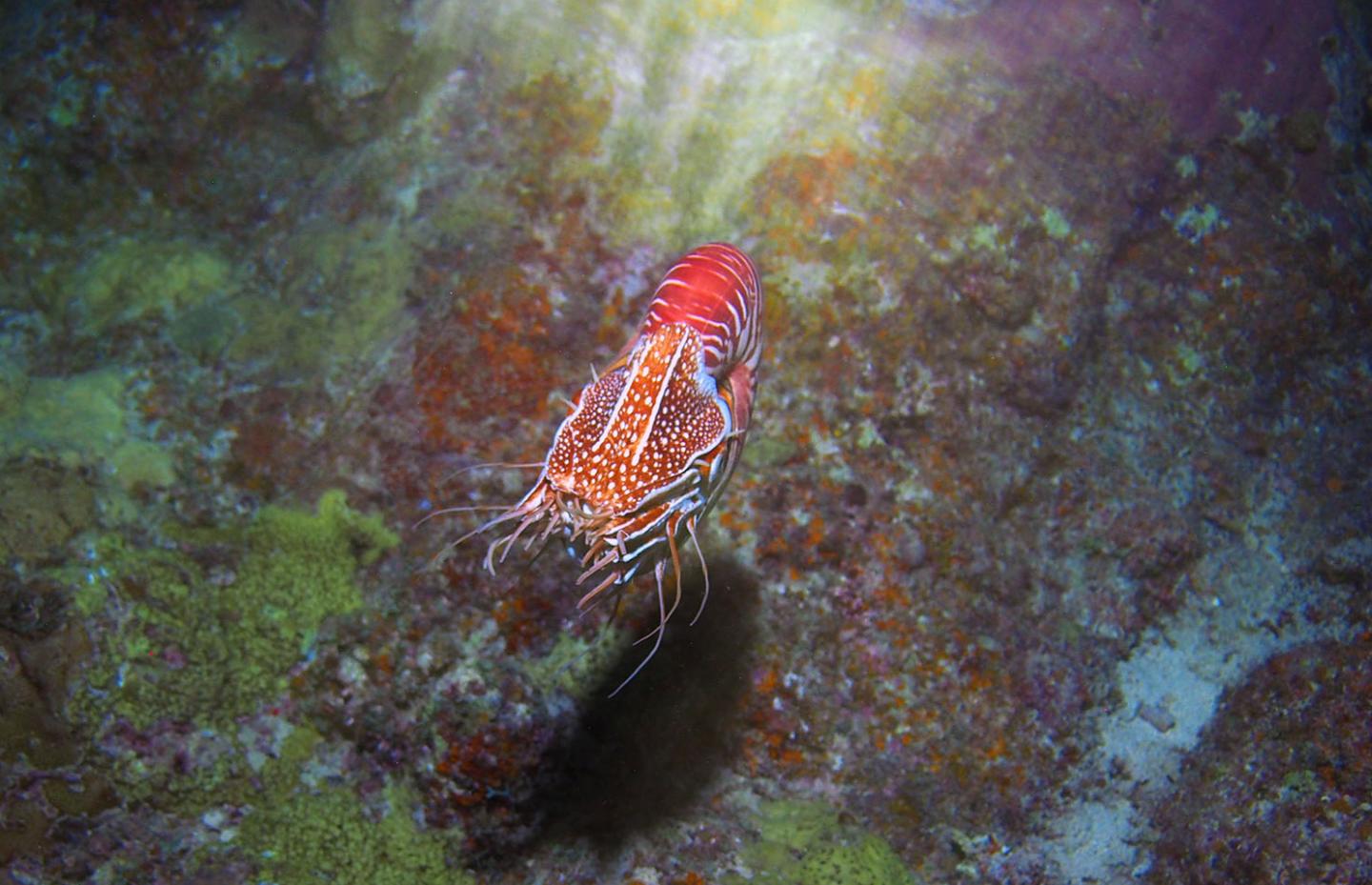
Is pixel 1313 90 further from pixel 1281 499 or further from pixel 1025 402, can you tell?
pixel 1025 402

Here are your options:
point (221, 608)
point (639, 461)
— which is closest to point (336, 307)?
point (221, 608)

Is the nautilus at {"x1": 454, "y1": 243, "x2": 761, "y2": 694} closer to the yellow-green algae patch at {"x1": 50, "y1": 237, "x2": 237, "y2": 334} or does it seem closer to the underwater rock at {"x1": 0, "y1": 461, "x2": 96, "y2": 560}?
the underwater rock at {"x1": 0, "y1": 461, "x2": 96, "y2": 560}

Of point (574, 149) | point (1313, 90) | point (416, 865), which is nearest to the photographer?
point (416, 865)

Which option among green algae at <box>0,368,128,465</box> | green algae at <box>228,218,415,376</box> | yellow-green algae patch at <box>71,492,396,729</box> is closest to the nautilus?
yellow-green algae patch at <box>71,492,396,729</box>

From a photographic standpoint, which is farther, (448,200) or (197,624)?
(448,200)

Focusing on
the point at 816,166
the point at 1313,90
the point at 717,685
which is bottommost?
the point at 717,685

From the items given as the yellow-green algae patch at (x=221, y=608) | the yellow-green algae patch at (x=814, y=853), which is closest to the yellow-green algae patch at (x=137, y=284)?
the yellow-green algae patch at (x=221, y=608)

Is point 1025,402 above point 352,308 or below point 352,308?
above

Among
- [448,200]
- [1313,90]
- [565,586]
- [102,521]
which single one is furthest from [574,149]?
[1313,90]
